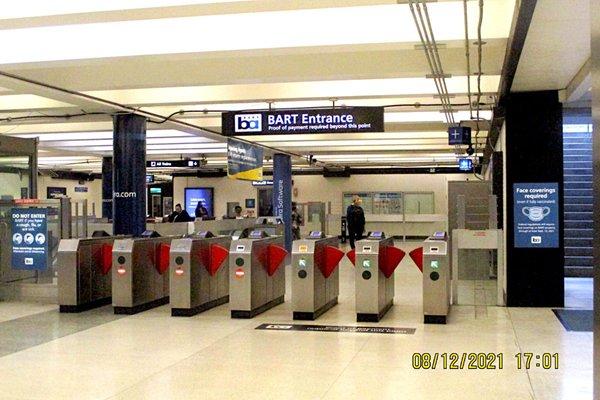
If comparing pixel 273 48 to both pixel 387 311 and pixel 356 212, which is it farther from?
pixel 356 212

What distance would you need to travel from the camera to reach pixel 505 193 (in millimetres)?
9906

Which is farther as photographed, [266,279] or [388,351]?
[266,279]

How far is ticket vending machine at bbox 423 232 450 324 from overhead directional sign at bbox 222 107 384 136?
2276 millimetres

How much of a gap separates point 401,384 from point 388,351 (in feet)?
4.29

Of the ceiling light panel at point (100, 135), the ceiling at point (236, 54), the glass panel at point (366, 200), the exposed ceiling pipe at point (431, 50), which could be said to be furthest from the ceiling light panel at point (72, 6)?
the glass panel at point (366, 200)

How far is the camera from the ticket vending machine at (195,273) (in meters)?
9.11

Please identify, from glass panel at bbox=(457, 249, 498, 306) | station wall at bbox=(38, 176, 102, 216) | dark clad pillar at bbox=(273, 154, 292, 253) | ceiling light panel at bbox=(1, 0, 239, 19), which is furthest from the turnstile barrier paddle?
station wall at bbox=(38, 176, 102, 216)

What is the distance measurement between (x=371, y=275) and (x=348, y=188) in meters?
20.5

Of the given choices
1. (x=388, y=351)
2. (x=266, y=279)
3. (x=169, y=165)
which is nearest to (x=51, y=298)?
(x=266, y=279)

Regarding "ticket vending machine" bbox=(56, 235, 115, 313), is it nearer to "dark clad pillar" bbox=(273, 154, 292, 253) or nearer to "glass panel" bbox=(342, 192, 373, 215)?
"dark clad pillar" bbox=(273, 154, 292, 253)

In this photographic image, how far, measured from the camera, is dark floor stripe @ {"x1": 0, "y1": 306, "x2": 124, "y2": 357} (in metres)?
7.33

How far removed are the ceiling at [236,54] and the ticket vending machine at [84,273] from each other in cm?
220

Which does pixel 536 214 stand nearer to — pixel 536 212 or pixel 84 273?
pixel 536 212

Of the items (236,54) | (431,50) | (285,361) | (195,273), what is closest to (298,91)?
(236,54)
